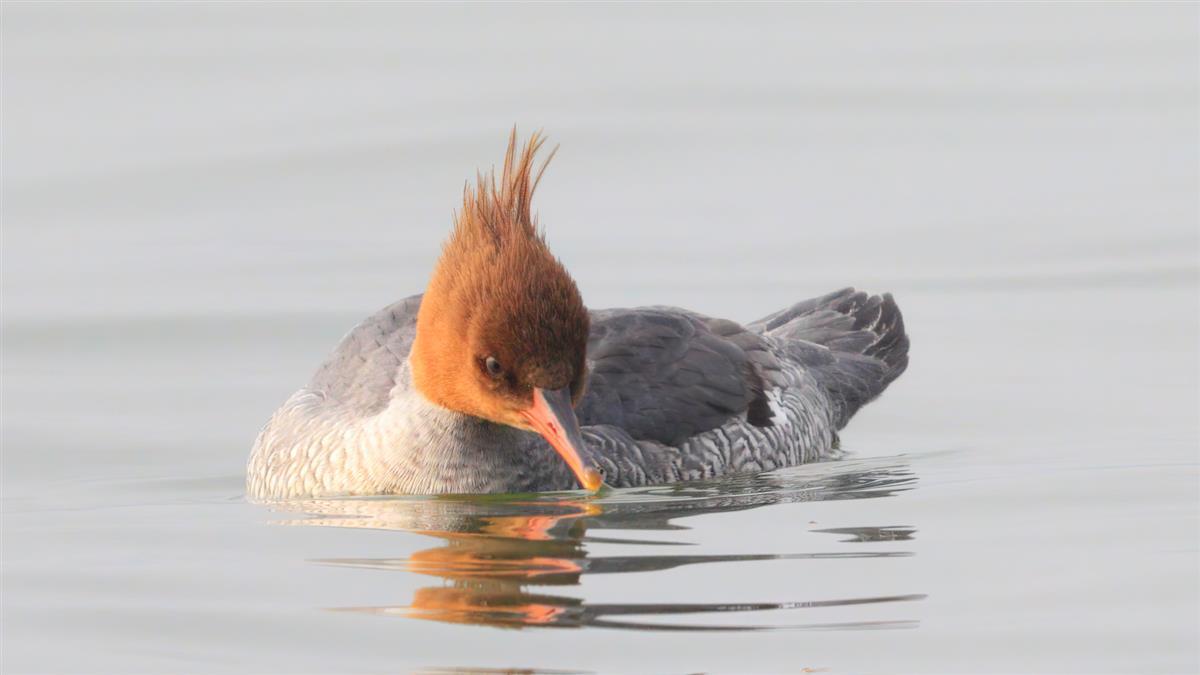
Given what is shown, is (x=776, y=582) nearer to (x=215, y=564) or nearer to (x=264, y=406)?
(x=215, y=564)

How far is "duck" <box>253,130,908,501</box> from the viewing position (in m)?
11.5

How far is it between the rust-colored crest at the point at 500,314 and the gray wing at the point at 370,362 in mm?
608

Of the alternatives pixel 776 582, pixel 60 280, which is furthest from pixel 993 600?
pixel 60 280

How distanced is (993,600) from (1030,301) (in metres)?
7.31

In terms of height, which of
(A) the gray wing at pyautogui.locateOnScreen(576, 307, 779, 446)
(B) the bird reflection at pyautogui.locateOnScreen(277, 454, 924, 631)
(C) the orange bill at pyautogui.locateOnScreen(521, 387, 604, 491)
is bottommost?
(B) the bird reflection at pyautogui.locateOnScreen(277, 454, 924, 631)

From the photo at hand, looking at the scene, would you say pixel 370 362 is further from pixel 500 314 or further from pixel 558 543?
pixel 558 543

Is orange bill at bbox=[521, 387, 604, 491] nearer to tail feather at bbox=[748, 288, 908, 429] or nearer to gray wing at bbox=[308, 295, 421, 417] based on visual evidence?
gray wing at bbox=[308, 295, 421, 417]

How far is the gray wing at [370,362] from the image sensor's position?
12.6 metres

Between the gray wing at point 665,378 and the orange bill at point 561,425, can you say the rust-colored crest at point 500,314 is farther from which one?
the gray wing at point 665,378

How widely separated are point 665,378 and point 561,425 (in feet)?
6.18

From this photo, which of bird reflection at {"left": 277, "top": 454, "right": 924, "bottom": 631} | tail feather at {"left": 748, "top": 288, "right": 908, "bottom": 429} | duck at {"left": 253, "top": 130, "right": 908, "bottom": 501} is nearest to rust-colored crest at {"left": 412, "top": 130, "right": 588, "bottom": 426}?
duck at {"left": 253, "top": 130, "right": 908, "bottom": 501}

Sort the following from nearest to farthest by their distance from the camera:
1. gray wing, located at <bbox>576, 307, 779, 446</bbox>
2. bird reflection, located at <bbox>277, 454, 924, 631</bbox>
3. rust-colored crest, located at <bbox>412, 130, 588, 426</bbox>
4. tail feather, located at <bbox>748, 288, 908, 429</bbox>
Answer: bird reflection, located at <bbox>277, 454, 924, 631</bbox>
rust-colored crest, located at <bbox>412, 130, 588, 426</bbox>
gray wing, located at <bbox>576, 307, 779, 446</bbox>
tail feather, located at <bbox>748, 288, 908, 429</bbox>

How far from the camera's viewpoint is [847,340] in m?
15.4

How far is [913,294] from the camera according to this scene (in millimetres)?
17578
